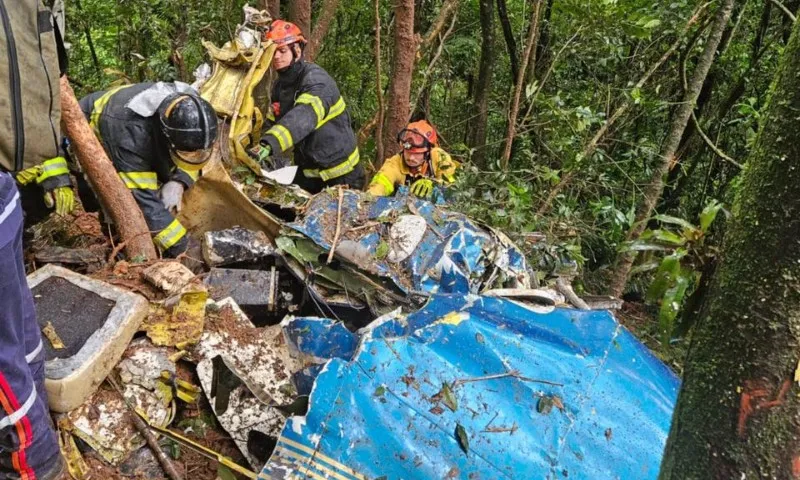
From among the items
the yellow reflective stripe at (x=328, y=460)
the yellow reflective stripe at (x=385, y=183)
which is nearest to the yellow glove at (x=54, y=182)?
the yellow reflective stripe at (x=328, y=460)

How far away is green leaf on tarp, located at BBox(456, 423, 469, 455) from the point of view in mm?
1997

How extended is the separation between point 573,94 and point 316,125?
13.2 feet

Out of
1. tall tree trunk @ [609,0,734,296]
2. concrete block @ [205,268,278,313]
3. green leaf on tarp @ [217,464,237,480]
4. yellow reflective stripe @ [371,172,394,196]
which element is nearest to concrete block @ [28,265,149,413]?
concrete block @ [205,268,278,313]

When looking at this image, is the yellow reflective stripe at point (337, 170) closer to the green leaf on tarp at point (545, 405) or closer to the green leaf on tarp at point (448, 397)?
the green leaf on tarp at point (448, 397)

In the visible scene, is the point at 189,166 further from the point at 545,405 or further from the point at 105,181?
the point at 545,405

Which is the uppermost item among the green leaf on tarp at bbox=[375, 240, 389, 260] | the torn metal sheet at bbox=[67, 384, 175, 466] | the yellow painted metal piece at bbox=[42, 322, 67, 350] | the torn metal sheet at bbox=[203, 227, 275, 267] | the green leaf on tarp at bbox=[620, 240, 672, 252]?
the green leaf on tarp at bbox=[620, 240, 672, 252]

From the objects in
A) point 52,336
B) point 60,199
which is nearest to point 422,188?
point 60,199

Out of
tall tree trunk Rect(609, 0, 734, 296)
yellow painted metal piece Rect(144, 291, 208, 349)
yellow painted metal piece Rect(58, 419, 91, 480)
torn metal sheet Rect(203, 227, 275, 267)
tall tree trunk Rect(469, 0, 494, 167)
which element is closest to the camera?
yellow painted metal piece Rect(58, 419, 91, 480)

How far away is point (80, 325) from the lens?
236 centimetres

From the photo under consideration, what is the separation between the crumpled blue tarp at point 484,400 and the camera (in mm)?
1958

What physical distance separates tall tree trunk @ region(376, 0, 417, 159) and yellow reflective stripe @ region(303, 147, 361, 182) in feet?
0.95

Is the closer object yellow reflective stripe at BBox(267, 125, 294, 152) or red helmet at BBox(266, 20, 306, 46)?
yellow reflective stripe at BBox(267, 125, 294, 152)

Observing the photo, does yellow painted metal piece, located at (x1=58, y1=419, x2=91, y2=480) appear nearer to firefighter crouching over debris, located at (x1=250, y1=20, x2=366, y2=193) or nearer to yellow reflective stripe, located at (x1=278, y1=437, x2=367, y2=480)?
yellow reflective stripe, located at (x1=278, y1=437, x2=367, y2=480)

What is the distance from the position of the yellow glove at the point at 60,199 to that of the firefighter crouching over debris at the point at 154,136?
1.07ft
